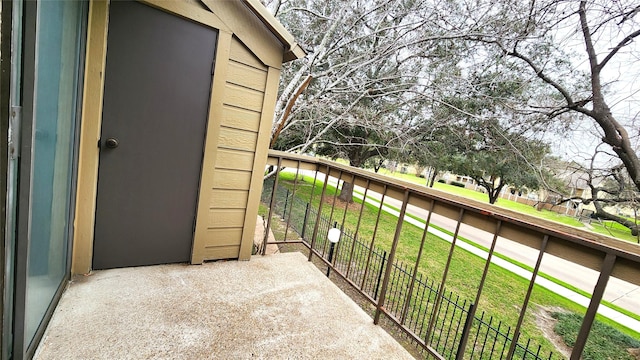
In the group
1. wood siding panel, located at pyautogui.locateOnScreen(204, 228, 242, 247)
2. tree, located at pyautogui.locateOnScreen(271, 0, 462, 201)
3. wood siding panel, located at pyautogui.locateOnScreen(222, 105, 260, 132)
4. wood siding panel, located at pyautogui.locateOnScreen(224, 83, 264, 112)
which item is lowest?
wood siding panel, located at pyautogui.locateOnScreen(204, 228, 242, 247)

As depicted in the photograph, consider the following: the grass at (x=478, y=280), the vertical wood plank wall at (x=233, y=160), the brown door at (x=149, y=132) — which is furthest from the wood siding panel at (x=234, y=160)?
the grass at (x=478, y=280)

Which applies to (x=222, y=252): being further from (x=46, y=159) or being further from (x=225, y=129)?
(x=46, y=159)

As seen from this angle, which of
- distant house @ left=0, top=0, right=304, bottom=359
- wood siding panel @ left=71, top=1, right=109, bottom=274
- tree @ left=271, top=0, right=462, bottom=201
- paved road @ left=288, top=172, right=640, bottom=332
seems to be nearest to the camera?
distant house @ left=0, top=0, right=304, bottom=359

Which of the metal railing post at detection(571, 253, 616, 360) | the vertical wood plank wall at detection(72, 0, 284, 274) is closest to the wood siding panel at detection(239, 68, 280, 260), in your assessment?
the vertical wood plank wall at detection(72, 0, 284, 274)

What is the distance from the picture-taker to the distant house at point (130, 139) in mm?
942

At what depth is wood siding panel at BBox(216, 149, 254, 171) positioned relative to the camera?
2.05 meters

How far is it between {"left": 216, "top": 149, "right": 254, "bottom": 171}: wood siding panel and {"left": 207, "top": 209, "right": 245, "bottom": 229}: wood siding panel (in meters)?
0.35

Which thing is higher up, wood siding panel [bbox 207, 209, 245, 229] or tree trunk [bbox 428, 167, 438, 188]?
tree trunk [bbox 428, 167, 438, 188]

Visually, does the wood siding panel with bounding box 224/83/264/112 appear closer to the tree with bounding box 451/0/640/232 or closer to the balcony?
the balcony

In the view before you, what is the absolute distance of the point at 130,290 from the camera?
1696 millimetres

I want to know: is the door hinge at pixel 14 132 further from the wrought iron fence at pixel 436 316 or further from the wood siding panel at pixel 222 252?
the wrought iron fence at pixel 436 316

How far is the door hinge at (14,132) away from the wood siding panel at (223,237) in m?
1.37

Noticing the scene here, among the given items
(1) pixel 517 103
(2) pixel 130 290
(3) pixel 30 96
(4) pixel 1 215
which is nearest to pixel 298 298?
(2) pixel 130 290

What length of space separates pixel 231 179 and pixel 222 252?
605 mm
